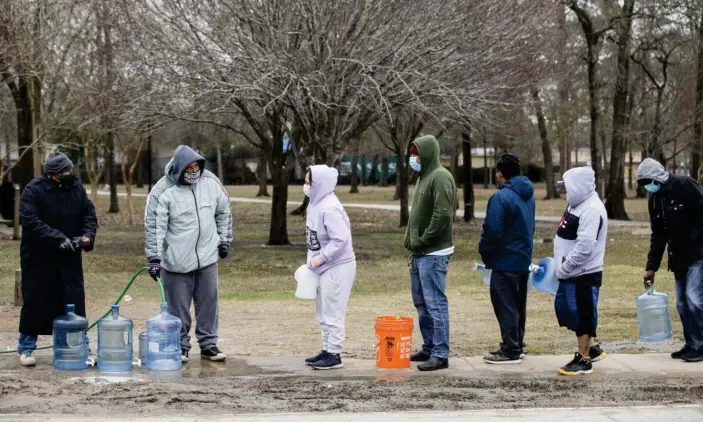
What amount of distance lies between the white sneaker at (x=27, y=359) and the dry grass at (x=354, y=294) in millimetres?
1536

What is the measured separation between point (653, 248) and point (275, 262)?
1330cm

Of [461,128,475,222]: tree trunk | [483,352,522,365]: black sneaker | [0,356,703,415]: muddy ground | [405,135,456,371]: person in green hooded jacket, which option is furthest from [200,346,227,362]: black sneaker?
[461,128,475,222]: tree trunk

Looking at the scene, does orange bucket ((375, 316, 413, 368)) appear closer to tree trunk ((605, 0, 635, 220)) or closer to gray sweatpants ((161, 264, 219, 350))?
gray sweatpants ((161, 264, 219, 350))

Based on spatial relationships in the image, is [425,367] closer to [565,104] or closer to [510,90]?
[510,90]

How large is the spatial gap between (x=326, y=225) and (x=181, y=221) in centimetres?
130

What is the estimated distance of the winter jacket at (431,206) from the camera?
8.89 meters

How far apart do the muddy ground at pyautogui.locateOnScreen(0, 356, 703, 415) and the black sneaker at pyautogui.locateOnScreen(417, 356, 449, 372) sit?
0.57 feet

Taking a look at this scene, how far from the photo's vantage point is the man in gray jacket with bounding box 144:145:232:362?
9078mm

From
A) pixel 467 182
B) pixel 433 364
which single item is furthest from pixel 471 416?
pixel 467 182

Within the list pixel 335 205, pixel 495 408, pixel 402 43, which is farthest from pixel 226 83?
pixel 495 408

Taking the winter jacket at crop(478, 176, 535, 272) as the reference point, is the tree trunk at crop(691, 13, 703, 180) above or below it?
above

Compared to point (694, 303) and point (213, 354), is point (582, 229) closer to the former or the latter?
point (694, 303)

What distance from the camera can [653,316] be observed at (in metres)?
10.1

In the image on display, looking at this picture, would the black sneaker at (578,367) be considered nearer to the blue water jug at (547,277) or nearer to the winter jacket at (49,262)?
the blue water jug at (547,277)
